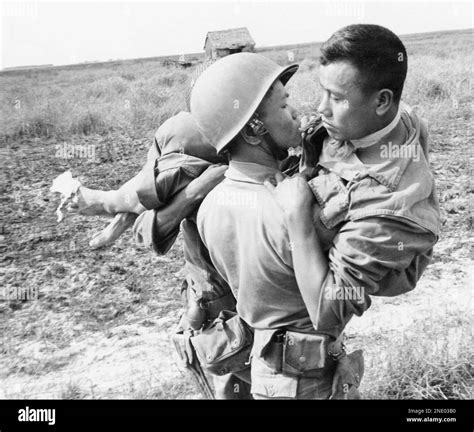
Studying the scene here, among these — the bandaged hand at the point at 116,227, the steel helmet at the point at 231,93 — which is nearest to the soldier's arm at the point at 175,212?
the bandaged hand at the point at 116,227

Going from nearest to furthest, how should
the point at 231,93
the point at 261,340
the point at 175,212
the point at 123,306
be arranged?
the point at 231,93, the point at 261,340, the point at 175,212, the point at 123,306

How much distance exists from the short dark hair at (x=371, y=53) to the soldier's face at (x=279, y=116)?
236 mm

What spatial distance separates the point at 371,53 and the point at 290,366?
3.36 feet

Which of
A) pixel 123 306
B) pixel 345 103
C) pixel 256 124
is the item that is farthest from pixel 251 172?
pixel 123 306

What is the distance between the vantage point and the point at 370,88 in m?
1.81

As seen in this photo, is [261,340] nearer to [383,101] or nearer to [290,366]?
[290,366]

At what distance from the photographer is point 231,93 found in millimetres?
1993

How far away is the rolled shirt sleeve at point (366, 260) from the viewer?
1753 millimetres

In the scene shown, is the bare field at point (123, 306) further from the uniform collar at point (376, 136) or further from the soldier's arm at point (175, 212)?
the uniform collar at point (376, 136)

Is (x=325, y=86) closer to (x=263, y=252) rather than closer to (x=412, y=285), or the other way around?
(x=263, y=252)
